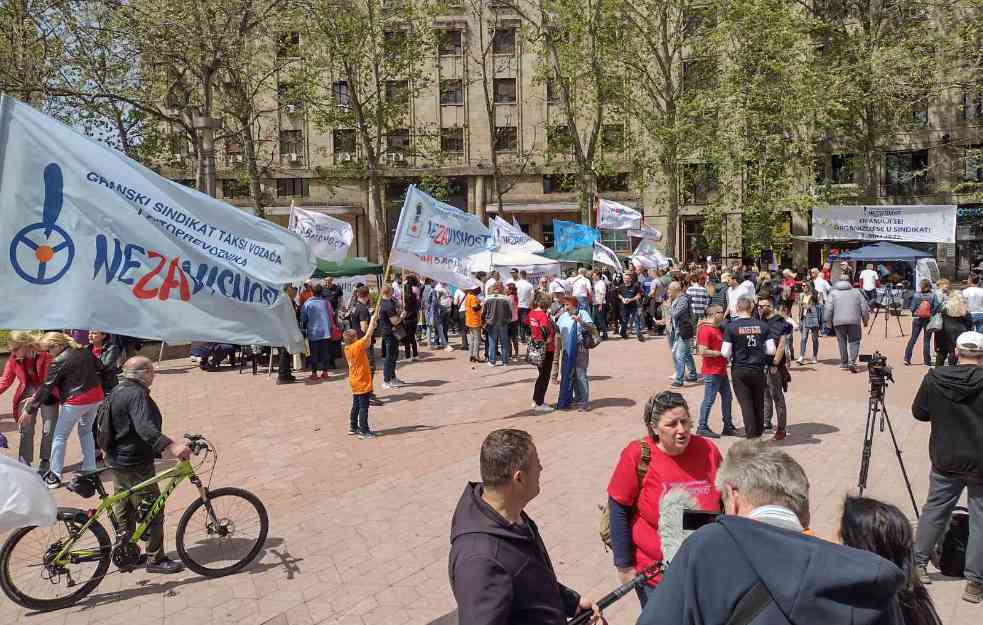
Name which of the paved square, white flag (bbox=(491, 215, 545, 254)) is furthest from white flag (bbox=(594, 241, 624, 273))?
the paved square

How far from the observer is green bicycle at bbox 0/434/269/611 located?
5.36 meters

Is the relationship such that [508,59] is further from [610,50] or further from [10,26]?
[10,26]

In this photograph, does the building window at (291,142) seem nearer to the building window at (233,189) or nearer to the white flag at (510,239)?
the building window at (233,189)

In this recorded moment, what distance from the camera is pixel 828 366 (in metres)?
14.9

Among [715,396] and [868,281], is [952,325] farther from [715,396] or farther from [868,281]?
[868,281]

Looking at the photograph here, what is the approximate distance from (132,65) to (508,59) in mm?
25789

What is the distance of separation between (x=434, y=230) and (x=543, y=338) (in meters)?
2.41

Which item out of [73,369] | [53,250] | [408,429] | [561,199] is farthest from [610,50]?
[53,250]

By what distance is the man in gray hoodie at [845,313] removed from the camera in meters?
14.0

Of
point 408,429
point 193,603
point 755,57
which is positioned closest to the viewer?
point 193,603

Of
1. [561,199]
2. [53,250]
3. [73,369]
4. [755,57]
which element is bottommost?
A: [73,369]

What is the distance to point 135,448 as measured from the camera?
233 inches

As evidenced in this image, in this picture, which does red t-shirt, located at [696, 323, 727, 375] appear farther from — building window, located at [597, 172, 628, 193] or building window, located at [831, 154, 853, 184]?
building window, located at [597, 172, 628, 193]

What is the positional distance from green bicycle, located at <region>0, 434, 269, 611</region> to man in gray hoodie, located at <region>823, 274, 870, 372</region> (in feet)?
37.4
